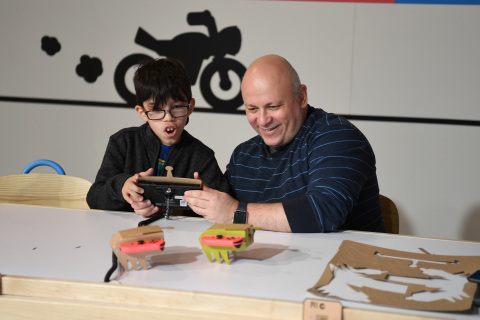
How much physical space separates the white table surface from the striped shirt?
0.08m

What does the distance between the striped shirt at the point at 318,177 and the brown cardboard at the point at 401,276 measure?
0.15 metres

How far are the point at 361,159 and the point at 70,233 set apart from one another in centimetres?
92

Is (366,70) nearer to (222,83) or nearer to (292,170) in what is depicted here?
(222,83)

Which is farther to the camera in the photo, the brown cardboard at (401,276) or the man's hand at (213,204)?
the man's hand at (213,204)

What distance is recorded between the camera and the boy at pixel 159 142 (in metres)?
1.98

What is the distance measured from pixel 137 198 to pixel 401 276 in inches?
33.8

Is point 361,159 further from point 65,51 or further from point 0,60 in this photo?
point 0,60

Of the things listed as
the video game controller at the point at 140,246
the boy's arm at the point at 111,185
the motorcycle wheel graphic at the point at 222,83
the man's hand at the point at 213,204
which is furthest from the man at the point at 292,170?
the motorcycle wheel graphic at the point at 222,83

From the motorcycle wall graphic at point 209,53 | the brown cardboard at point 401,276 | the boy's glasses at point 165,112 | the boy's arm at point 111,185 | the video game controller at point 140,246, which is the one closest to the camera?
the brown cardboard at point 401,276

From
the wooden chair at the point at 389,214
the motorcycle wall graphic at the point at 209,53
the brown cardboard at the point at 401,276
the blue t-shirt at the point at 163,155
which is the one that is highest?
the motorcycle wall graphic at the point at 209,53

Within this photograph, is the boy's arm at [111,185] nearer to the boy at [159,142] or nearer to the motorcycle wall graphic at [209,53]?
the boy at [159,142]

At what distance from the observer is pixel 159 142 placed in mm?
2088

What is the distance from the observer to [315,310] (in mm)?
977

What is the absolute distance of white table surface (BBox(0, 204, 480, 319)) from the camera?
3.75 feet
